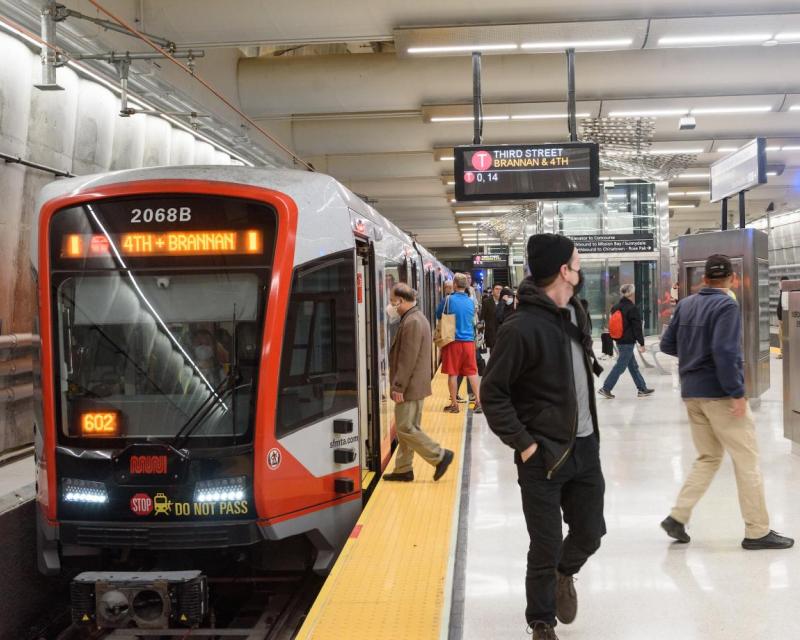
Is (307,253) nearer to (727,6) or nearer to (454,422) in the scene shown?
(454,422)

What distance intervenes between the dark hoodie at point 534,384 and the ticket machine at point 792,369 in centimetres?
517

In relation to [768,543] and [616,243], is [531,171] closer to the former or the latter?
[768,543]

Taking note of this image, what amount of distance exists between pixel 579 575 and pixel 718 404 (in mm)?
1314

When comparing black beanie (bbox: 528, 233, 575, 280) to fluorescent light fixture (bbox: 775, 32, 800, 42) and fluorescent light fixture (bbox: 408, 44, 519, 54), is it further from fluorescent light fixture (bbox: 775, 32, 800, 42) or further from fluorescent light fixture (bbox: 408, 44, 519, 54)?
fluorescent light fixture (bbox: 775, 32, 800, 42)

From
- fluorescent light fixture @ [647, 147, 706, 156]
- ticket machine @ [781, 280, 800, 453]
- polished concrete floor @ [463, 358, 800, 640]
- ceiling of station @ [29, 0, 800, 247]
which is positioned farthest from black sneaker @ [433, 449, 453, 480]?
fluorescent light fixture @ [647, 147, 706, 156]

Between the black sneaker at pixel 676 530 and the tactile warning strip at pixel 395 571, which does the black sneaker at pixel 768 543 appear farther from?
the tactile warning strip at pixel 395 571

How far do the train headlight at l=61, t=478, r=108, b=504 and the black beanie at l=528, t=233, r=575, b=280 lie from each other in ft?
9.03

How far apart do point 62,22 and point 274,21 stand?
2.35 metres

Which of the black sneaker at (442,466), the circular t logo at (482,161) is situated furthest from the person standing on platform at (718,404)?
the circular t logo at (482,161)

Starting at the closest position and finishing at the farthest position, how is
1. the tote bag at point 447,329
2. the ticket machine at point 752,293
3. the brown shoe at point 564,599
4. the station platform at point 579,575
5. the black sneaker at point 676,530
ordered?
the brown shoe at point 564,599, the station platform at point 579,575, the black sneaker at point 676,530, the tote bag at point 447,329, the ticket machine at point 752,293

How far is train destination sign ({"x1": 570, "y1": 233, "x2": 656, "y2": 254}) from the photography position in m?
19.0

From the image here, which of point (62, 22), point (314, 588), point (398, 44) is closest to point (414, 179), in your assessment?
point (398, 44)

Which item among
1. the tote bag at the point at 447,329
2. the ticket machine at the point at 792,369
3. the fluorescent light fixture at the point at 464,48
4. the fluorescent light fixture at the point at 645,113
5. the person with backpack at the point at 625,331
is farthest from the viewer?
the fluorescent light fixture at the point at 645,113

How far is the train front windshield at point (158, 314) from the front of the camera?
4823 millimetres
